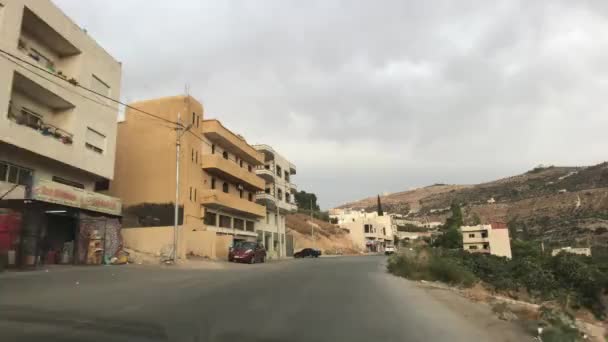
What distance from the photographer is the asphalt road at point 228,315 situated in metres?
7.90

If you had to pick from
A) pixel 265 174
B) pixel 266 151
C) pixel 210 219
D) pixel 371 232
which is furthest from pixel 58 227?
pixel 371 232

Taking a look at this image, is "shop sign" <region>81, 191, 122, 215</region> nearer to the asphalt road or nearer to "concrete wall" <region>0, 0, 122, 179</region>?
"concrete wall" <region>0, 0, 122, 179</region>

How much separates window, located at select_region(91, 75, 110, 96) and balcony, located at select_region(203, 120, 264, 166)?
505 inches

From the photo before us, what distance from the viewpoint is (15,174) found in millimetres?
24891

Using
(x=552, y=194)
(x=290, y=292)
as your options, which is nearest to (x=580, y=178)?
(x=552, y=194)

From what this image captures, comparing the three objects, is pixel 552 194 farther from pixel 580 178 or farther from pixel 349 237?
pixel 349 237

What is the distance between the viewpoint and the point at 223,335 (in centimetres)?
777

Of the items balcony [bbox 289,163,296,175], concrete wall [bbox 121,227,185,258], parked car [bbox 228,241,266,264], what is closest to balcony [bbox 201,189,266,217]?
parked car [bbox 228,241,266,264]

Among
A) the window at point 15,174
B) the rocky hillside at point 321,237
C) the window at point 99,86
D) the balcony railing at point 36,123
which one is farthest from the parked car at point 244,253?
the rocky hillside at point 321,237

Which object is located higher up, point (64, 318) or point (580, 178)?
point (580, 178)

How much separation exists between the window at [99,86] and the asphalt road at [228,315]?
61.3 feet

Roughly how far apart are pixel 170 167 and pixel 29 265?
17.9 meters

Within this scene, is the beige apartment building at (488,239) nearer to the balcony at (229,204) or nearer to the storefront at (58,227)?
the balcony at (229,204)

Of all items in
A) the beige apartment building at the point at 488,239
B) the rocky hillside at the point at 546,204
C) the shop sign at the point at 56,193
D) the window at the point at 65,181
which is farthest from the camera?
the rocky hillside at the point at 546,204
